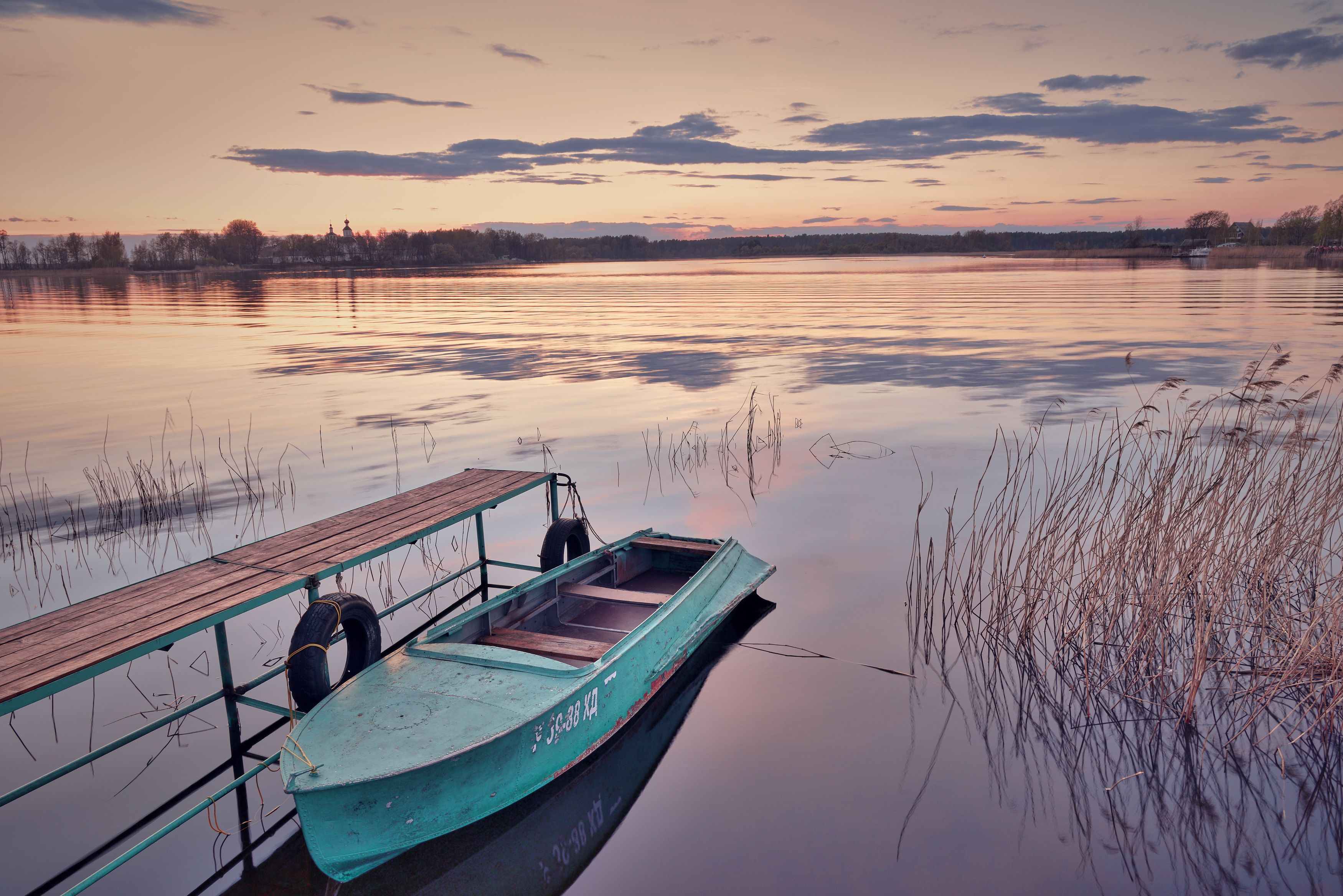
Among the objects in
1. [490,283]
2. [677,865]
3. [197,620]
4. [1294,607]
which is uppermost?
[490,283]

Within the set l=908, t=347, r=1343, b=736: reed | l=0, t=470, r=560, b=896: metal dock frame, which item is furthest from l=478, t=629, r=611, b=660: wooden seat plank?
l=908, t=347, r=1343, b=736: reed

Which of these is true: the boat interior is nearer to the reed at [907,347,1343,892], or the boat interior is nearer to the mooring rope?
the mooring rope

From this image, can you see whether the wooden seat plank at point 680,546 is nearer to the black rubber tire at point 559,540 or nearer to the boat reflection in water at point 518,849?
the black rubber tire at point 559,540

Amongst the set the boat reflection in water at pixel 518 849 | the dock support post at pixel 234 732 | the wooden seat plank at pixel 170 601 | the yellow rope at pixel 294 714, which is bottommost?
the boat reflection in water at pixel 518 849

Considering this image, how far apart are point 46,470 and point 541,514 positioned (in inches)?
427

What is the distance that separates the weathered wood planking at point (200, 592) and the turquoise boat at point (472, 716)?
1.06 m

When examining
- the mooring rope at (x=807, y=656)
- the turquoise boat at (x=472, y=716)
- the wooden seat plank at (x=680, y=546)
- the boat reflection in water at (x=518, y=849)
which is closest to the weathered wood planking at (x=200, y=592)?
the turquoise boat at (x=472, y=716)

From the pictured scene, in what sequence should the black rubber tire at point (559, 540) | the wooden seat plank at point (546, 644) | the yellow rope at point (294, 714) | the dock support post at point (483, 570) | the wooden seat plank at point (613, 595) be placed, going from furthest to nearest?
the dock support post at point (483, 570), the black rubber tire at point (559, 540), the wooden seat plank at point (613, 595), the wooden seat plank at point (546, 644), the yellow rope at point (294, 714)

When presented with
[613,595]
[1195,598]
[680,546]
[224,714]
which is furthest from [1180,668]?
[224,714]

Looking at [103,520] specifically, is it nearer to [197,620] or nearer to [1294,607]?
[197,620]

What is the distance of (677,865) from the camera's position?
18.7 ft

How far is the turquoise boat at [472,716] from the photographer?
15.9 ft

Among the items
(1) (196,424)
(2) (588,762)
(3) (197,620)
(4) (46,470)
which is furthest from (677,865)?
(1) (196,424)

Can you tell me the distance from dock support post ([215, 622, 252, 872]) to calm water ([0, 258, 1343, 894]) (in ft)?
0.33
